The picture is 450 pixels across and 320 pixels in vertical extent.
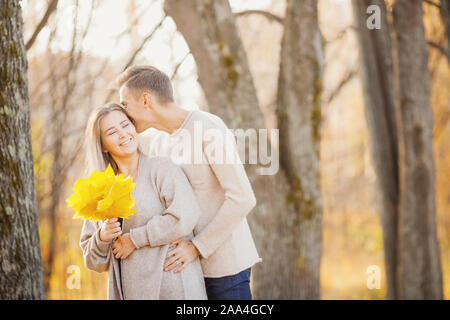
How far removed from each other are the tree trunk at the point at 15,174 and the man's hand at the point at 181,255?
26.2 inches

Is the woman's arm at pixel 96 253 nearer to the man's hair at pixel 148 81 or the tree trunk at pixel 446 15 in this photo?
the man's hair at pixel 148 81

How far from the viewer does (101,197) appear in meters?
1.93

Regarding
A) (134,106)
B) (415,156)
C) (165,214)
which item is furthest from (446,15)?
(165,214)

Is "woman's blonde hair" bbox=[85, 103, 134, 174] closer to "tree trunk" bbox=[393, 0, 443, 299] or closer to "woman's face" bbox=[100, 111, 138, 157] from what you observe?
"woman's face" bbox=[100, 111, 138, 157]

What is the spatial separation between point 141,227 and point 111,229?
5.2 inches

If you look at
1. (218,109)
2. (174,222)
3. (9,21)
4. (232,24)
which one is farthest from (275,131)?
(9,21)

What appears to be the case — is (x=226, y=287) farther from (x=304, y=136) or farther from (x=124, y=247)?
(x=304, y=136)

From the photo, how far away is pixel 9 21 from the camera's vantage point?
7.09 feet

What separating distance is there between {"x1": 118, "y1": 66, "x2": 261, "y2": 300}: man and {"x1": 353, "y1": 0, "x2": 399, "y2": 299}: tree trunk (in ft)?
9.78

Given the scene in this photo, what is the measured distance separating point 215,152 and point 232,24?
1.46 m

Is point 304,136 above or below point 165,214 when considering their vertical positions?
above

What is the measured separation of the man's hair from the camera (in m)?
2.27
